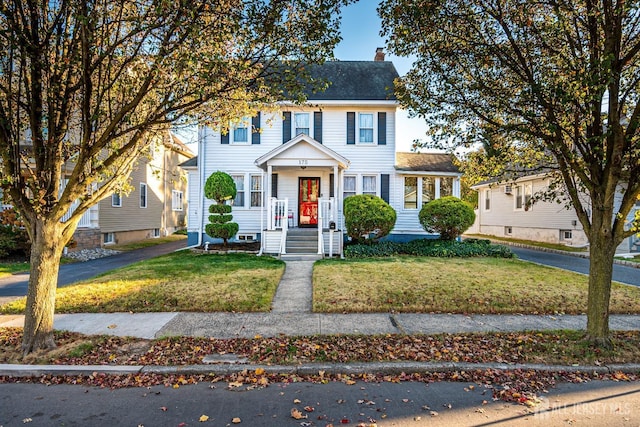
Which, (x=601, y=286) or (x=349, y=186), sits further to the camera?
(x=349, y=186)

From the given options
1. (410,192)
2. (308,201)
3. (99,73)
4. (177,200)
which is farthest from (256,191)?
(177,200)

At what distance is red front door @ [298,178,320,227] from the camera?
16.0 meters

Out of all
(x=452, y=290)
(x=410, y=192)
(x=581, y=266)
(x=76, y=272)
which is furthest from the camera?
(x=410, y=192)

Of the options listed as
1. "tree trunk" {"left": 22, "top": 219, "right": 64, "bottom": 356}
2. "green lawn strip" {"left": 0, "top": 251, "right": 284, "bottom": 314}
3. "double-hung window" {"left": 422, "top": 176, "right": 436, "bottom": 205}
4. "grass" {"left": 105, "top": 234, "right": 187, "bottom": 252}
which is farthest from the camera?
"grass" {"left": 105, "top": 234, "right": 187, "bottom": 252}

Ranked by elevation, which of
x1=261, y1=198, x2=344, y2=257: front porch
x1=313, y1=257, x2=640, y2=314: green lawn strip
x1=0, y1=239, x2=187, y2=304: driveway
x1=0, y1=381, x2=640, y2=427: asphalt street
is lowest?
x1=0, y1=381, x2=640, y2=427: asphalt street

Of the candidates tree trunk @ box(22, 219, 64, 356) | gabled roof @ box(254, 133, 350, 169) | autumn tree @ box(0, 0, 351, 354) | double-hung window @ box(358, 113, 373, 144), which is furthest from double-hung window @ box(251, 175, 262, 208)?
tree trunk @ box(22, 219, 64, 356)

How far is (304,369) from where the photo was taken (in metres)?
4.38

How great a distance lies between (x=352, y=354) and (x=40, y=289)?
4.31 meters

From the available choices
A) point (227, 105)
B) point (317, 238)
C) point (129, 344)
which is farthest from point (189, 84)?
point (317, 238)

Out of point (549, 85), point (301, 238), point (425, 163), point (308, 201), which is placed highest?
point (425, 163)

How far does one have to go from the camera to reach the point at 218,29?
5.25 m

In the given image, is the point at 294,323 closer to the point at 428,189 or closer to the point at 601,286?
the point at 601,286

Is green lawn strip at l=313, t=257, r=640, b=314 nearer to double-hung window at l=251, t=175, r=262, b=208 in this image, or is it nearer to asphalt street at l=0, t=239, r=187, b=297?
double-hung window at l=251, t=175, r=262, b=208

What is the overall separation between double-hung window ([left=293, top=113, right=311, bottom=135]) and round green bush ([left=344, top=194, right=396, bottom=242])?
14.8 feet
